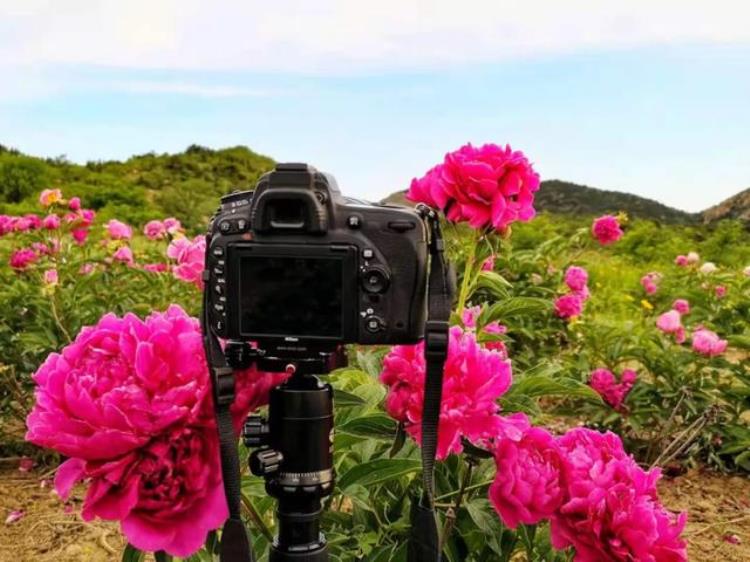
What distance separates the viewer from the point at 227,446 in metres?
0.76

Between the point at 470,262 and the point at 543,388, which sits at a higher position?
the point at 470,262

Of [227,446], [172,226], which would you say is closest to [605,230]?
[172,226]

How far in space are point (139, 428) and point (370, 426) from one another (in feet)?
1.17

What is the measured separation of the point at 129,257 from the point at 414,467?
2.19 metres

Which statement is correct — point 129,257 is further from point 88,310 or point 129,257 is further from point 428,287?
point 428,287

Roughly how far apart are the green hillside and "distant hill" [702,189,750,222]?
6023 millimetres

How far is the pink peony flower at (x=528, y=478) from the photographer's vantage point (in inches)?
34.5

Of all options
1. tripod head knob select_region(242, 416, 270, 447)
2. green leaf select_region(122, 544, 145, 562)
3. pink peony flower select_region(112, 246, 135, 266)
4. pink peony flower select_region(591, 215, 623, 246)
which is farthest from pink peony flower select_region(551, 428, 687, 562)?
pink peony flower select_region(112, 246, 135, 266)

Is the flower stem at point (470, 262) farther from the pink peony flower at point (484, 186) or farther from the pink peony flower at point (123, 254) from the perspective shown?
the pink peony flower at point (123, 254)

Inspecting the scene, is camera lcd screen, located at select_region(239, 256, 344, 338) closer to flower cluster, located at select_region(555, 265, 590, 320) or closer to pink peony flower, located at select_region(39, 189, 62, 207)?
pink peony flower, located at select_region(39, 189, 62, 207)

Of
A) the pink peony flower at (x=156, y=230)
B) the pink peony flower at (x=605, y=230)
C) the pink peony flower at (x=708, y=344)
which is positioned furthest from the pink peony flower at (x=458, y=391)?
the pink peony flower at (x=156, y=230)

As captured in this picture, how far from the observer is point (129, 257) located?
2.90 metres

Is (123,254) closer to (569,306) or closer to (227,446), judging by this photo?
(569,306)

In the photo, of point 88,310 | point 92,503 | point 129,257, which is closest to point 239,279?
point 92,503
